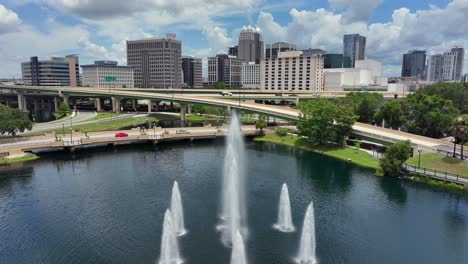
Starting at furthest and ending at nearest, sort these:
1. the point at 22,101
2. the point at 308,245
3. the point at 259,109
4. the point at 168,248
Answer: the point at 22,101
the point at 259,109
the point at 308,245
the point at 168,248

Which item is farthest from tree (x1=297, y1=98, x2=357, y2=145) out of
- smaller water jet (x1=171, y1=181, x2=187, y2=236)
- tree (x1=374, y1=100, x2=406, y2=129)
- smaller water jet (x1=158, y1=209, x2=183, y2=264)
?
smaller water jet (x1=158, y1=209, x2=183, y2=264)

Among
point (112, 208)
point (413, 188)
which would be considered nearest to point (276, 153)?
point (413, 188)

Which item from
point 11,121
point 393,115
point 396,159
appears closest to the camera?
point 396,159

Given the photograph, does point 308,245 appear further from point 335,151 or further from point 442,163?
point 335,151

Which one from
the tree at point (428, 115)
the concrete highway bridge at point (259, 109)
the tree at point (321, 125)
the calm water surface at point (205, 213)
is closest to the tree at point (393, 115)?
the tree at point (428, 115)

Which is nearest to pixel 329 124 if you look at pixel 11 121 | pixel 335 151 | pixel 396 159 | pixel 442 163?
pixel 335 151

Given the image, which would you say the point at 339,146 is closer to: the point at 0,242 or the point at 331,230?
the point at 331,230

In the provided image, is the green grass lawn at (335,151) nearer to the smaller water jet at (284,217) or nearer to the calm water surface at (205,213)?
the calm water surface at (205,213)
